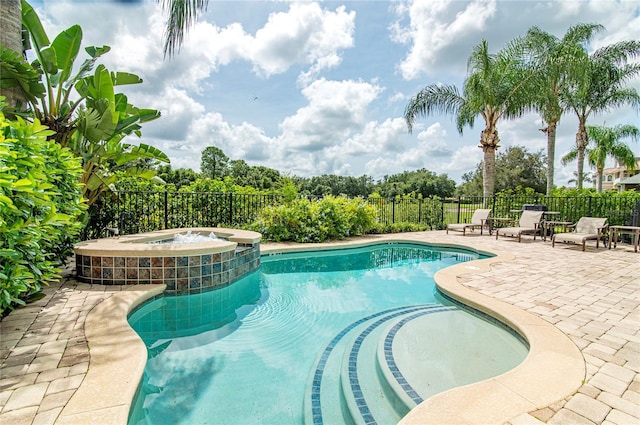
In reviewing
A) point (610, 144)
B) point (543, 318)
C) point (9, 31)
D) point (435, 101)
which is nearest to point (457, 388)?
point (543, 318)

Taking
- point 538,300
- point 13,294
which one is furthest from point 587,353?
point 13,294

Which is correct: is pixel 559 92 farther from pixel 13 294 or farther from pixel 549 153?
pixel 13 294

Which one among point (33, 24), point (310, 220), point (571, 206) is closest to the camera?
point (33, 24)

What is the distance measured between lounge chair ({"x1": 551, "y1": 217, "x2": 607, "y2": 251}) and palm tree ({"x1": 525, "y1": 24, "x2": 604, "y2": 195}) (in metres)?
4.45

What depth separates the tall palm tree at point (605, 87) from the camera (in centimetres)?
1287

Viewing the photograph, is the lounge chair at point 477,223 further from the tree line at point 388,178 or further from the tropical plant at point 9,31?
the tropical plant at point 9,31

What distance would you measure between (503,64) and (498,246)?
7.46 meters

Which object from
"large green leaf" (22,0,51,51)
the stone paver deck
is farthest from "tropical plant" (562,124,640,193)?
"large green leaf" (22,0,51,51)

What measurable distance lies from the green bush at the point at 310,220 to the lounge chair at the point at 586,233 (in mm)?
5361

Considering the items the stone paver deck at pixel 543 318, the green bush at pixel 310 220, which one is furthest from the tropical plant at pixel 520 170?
the stone paver deck at pixel 543 318

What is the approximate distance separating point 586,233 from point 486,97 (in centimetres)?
581

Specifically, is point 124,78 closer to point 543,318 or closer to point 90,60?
point 90,60

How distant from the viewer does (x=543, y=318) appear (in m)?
3.46

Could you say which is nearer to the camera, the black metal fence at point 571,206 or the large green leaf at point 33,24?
the large green leaf at point 33,24
